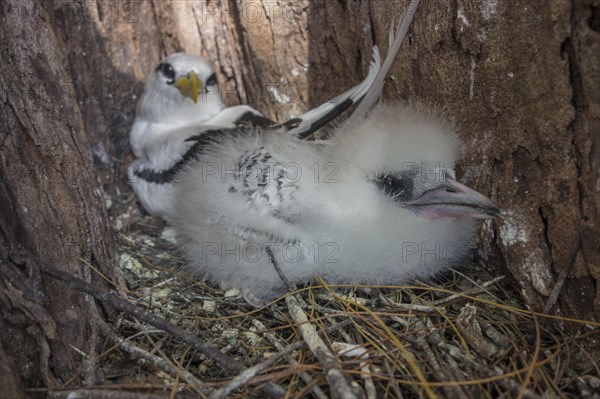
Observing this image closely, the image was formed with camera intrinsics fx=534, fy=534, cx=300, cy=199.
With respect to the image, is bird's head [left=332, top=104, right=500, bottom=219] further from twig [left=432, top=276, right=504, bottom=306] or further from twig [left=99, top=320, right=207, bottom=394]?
twig [left=99, top=320, right=207, bottom=394]

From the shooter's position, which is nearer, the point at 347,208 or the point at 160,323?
the point at 160,323

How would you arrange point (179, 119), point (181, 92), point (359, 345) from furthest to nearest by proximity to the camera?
point (179, 119) → point (181, 92) → point (359, 345)

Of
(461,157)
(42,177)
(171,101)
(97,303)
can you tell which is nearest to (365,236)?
(461,157)

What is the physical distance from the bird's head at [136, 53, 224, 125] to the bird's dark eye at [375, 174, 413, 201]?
138 centimetres

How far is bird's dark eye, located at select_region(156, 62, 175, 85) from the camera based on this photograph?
2969 millimetres

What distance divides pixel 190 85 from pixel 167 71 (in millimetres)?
182

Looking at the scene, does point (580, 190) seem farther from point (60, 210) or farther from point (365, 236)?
point (60, 210)

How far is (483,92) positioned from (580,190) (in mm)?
474

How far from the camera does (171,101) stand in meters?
3.13

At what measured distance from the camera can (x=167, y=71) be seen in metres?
2.99

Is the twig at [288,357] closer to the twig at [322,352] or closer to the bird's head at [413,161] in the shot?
the twig at [322,352]

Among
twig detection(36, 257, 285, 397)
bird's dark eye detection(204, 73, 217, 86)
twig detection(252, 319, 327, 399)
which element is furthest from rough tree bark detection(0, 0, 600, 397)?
bird's dark eye detection(204, 73, 217, 86)

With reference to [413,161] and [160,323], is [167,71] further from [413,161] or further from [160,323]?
[160,323]

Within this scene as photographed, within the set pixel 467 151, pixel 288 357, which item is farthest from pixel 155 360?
pixel 467 151
